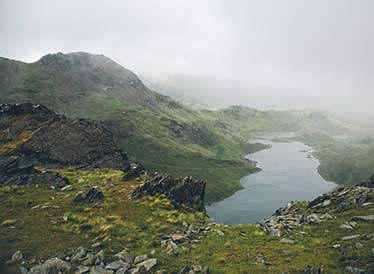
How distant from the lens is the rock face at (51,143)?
10534 cm

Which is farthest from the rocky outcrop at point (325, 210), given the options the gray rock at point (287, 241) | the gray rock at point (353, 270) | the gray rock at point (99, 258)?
the gray rock at point (99, 258)

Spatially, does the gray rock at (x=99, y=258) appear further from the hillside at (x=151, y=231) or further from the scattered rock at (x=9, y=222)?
the scattered rock at (x=9, y=222)

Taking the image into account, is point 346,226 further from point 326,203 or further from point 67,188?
point 67,188

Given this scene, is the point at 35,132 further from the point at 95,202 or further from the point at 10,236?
the point at 10,236

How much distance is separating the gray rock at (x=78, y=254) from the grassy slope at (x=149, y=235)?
5.95 ft

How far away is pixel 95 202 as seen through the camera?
7350 centimetres

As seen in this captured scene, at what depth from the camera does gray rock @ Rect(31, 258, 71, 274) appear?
147 ft

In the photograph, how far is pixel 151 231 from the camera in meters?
60.2

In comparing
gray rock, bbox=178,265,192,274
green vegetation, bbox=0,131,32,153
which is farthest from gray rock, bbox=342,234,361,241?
green vegetation, bbox=0,131,32,153

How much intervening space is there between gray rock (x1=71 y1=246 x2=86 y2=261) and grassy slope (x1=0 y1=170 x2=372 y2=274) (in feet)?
5.95

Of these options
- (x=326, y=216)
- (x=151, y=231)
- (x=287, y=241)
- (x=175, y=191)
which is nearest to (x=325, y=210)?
(x=326, y=216)

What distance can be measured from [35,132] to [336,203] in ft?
305

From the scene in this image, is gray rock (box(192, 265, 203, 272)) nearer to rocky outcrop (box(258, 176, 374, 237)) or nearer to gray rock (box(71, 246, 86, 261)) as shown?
gray rock (box(71, 246, 86, 261))

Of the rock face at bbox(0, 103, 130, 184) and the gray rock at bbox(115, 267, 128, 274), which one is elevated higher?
the rock face at bbox(0, 103, 130, 184)
